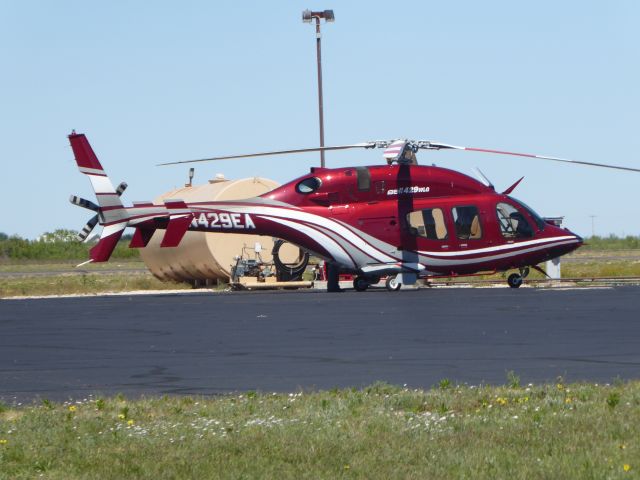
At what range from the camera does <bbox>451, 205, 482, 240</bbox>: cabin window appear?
34406 mm

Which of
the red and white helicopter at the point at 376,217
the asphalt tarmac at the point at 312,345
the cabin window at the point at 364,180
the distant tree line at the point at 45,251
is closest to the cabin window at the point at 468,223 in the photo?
the red and white helicopter at the point at 376,217

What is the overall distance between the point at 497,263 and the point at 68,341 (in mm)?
18870

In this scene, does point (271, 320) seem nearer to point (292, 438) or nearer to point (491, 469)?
point (292, 438)

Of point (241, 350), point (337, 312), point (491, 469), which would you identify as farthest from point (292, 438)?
point (337, 312)

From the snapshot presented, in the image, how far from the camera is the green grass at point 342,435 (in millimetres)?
8094

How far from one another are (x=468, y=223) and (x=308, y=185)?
15.7 ft

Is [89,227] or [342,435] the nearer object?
[342,435]

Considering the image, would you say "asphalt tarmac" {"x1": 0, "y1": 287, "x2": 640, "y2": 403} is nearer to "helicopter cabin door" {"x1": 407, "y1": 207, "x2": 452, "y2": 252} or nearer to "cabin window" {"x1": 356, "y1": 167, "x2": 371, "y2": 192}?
"helicopter cabin door" {"x1": 407, "y1": 207, "x2": 452, "y2": 252}

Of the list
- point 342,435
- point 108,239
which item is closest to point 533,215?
point 108,239

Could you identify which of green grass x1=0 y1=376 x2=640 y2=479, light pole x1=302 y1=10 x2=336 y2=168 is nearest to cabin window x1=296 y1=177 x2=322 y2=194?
light pole x1=302 y1=10 x2=336 y2=168

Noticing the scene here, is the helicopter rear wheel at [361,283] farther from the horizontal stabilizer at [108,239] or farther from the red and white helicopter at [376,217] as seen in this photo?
the horizontal stabilizer at [108,239]

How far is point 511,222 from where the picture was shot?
34.9 metres

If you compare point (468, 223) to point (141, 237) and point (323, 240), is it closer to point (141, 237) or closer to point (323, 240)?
point (323, 240)

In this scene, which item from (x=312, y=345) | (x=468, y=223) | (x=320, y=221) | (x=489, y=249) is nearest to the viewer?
(x=312, y=345)
